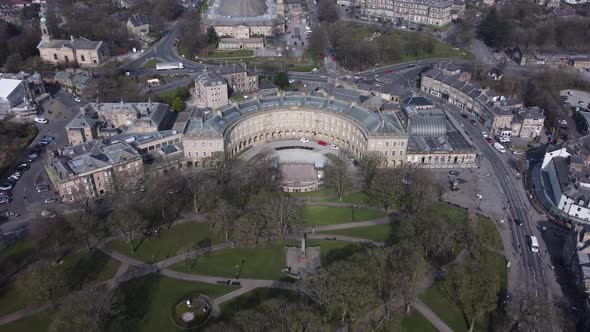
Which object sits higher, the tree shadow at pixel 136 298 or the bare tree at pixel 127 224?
the bare tree at pixel 127 224

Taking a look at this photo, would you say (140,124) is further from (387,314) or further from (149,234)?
(387,314)

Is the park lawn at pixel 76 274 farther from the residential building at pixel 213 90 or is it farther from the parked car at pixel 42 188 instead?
the residential building at pixel 213 90

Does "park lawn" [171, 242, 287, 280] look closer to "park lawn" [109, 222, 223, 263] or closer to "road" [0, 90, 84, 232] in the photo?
"park lawn" [109, 222, 223, 263]

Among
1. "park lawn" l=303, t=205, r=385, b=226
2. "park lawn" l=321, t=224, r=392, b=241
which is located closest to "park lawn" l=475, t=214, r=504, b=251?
"park lawn" l=321, t=224, r=392, b=241

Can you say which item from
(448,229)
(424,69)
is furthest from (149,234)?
(424,69)

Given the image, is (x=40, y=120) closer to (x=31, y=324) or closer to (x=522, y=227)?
(x=31, y=324)

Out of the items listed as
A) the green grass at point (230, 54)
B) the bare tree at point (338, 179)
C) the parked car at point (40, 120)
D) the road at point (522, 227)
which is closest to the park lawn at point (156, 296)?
the bare tree at point (338, 179)

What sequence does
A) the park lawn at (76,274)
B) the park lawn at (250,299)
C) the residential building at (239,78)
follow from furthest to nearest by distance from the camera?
the residential building at (239,78) < the park lawn at (76,274) < the park lawn at (250,299)

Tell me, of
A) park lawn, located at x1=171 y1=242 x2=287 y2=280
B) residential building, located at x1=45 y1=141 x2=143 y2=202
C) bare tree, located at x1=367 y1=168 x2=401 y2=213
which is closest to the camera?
park lawn, located at x1=171 y1=242 x2=287 y2=280
